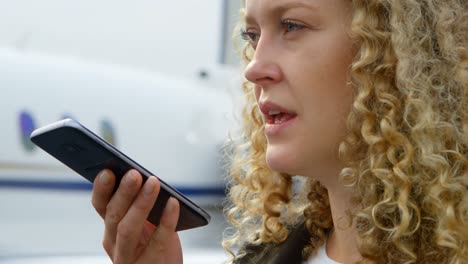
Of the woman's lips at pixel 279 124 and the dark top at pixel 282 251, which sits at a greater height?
the woman's lips at pixel 279 124

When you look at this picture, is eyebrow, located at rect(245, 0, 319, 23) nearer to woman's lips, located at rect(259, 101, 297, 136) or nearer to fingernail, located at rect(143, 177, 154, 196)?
woman's lips, located at rect(259, 101, 297, 136)

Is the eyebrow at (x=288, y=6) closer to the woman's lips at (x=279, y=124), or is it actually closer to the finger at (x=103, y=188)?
the woman's lips at (x=279, y=124)

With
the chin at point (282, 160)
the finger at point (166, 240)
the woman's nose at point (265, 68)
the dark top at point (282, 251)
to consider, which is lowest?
the dark top at point (282, 251)

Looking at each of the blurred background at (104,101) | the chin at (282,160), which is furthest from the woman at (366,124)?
the blurred background at (104,101)

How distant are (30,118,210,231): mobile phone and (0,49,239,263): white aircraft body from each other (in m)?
2.46

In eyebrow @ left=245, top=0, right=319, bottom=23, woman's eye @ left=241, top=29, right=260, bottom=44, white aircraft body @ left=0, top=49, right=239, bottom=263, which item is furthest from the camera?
white aircraft body @ left=0, top=49, right=239, bottom=263

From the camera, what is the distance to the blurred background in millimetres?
4863

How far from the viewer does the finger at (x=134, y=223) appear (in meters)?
1.71

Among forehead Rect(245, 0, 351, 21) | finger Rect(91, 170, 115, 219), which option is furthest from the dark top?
forehead Rect(245, 0, 351, 21)

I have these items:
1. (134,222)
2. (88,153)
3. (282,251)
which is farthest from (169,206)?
(282,251)

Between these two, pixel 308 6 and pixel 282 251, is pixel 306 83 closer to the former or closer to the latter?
pixel 308 6

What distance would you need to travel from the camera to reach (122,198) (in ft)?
5.67

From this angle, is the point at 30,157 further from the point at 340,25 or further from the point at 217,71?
the point at 340,25

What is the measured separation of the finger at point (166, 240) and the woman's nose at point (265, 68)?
257 millimetres
